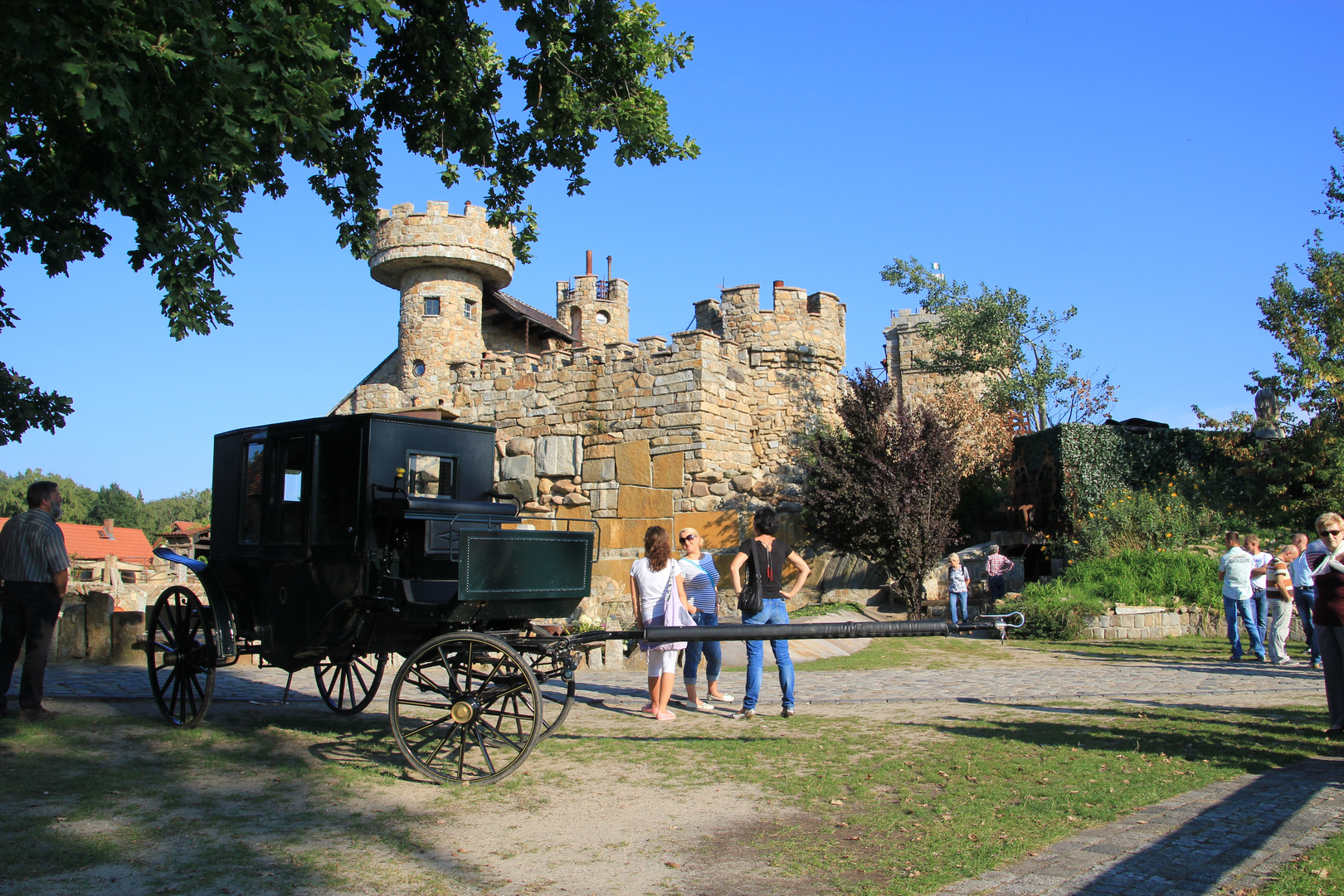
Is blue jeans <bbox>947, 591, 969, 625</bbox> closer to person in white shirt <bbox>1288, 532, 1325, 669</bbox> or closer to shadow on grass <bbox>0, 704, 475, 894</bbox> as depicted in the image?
person in white shirt <bbox>1288, 532, 1325, 669</bbox>

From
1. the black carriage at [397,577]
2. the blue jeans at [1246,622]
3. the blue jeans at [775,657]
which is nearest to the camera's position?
the black carriage at [397,577]

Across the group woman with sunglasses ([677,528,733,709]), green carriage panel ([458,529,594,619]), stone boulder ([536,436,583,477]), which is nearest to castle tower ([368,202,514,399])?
stone boulder ([536,436,583,477])

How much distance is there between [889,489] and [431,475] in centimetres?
1067

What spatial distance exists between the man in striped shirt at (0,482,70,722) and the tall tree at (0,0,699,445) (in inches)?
39.9

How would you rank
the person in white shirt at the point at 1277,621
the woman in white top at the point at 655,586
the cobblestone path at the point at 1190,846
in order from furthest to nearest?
the person in white shirt at the point at 1277,621 < the woman in white top at the point at 655,586 < the cobblestone path at the point at 1190,846

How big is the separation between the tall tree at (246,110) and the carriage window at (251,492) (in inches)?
45.2

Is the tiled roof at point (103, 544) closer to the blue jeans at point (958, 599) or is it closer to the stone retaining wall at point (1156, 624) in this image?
the blue jeans at point (958, 599)

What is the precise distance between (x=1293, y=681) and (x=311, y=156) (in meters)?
10.2

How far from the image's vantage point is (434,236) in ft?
83.8

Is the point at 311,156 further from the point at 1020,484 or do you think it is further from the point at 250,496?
the point at 1020,484

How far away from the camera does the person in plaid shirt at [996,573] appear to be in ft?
54.0

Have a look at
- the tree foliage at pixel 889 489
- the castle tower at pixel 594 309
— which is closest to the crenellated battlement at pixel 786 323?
the tree foliage at pixel 889 489

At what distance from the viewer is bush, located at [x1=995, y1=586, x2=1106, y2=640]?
533 inches

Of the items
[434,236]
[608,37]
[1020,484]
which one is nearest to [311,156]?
[608,37]
